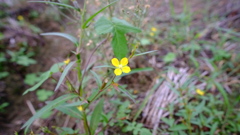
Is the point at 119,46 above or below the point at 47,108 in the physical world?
above

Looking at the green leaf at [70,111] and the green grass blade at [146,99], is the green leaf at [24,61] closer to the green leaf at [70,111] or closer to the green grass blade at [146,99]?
the green leaf at [70,111]

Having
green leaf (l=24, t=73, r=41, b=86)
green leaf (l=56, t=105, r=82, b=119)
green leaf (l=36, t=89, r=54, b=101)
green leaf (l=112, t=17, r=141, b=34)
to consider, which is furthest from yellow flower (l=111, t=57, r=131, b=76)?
green leaf (l=24, t=73, r=41, b=86)

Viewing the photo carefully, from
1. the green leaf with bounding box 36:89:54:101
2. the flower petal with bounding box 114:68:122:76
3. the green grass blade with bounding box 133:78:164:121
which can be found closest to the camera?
the flower petal with bounding box 114:68:122:76

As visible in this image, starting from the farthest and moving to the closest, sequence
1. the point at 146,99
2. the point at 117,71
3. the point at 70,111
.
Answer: the point at 146,99 < the point at 70,111 < the point at 117,71

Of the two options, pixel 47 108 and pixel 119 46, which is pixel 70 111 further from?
pixel 119 46

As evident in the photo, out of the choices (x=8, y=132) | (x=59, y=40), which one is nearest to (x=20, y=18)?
(x=59, y=40)

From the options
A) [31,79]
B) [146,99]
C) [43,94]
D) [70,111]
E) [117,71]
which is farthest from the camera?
[31,79]

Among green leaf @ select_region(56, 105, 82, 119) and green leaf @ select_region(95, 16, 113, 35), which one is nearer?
green leaf @ select_region(95, 16, 113, 35)

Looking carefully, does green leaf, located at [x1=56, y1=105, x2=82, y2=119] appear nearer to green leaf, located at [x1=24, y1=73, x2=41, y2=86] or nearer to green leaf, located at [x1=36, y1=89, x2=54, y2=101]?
green leaf, located at [x1=36, y1=89, x2=54, y2=101]

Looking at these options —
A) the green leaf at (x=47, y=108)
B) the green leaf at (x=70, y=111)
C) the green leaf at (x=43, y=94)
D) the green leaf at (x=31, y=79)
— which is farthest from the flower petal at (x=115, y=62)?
the green leaf at (x=31, y=79)

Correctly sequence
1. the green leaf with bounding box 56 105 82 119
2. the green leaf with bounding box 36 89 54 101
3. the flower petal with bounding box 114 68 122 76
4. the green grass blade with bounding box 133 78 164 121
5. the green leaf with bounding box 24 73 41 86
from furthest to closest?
1. the green leaf with bounding box 24 73 41 86
2. the green leaf with bounding box 36 89 54 101
3. the green grass blade with bounding box 133 78 164 121
4. the green leaf with bounding box 56 105 82 119
5. the flower petal with bounding box 114 68 122 76

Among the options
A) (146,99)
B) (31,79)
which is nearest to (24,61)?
(31,79)

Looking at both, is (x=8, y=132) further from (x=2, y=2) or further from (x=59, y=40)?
(x=2, y=2)
